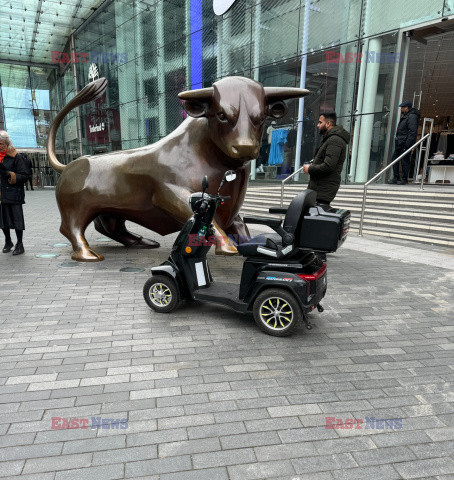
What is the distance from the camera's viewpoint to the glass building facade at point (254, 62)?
11625 mm

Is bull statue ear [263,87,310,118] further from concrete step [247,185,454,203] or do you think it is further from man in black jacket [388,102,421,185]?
man in black jacket [388,102,421,185]

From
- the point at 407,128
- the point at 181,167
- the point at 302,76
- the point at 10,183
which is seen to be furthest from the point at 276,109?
the point at 302,76

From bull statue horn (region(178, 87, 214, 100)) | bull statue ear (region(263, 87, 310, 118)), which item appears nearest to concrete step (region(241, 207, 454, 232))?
bull statue ear (region(263, 87, 310, 118))

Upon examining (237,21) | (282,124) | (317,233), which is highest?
(237,21)

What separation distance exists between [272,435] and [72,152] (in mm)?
29960

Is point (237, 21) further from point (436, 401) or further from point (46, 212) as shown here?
point (436, 401)

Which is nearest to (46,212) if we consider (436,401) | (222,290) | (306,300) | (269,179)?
(269,179)

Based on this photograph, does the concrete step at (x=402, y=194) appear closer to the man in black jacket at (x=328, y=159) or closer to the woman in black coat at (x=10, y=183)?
the man in black jacket at (x=328, y=159)

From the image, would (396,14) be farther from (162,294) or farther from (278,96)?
(162,294)

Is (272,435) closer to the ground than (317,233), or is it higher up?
closer to the ground

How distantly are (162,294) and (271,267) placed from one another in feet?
3.72

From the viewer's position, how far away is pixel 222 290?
356cm

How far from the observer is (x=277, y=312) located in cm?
307

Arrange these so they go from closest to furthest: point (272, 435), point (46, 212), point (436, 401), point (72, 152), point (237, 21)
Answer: point (272, 435) → point (436, 401) → point (46, 212) → point (237, 21) → point (72, 152)
